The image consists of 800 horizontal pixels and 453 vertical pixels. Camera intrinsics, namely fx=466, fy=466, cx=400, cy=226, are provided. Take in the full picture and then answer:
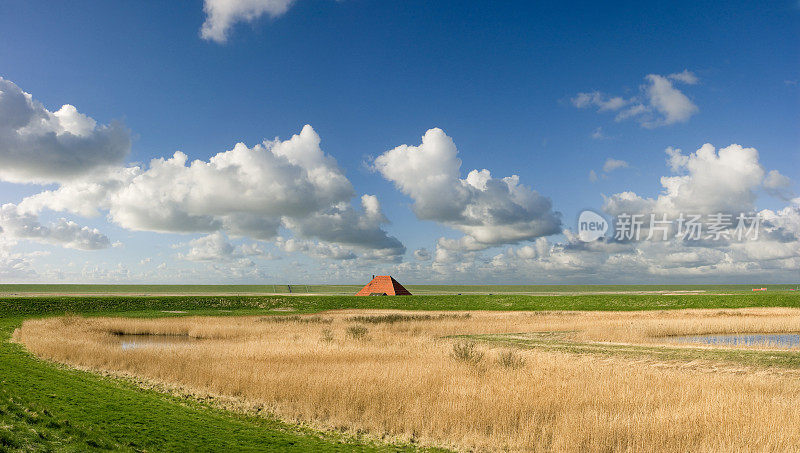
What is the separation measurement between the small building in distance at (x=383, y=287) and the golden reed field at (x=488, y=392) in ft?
206

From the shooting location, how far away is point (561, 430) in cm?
1095

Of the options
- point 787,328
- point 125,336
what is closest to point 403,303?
point 125,336

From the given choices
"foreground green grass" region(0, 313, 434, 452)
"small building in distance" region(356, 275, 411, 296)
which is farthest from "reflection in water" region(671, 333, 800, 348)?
"small building in distance" region(356, 275, 411, 296)

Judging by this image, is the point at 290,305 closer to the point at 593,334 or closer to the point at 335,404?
the point at 593,334

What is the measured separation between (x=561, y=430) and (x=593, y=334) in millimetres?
21891

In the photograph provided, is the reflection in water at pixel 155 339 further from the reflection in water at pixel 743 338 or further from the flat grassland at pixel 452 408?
the reflection in water at pixel 743 338

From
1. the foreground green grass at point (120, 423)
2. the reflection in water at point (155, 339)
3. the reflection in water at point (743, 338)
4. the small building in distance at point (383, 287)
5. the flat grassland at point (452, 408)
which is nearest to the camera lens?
the foreground green grass at point (120, 423)

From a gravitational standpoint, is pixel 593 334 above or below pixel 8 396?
below

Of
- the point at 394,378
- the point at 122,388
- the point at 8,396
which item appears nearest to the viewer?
the point at 8,396

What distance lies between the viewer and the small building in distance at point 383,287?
293 ft

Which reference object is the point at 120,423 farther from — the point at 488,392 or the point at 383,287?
the point at 383,287

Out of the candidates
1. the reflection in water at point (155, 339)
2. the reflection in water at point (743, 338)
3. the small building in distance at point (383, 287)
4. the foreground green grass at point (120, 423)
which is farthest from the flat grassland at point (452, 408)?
the small building in distance at point (383, 287)

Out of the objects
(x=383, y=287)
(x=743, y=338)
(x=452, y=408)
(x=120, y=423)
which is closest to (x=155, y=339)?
(x=120, y=423)

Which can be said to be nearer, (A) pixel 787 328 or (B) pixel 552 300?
(A) pixel 787 328
